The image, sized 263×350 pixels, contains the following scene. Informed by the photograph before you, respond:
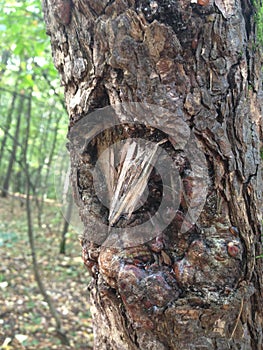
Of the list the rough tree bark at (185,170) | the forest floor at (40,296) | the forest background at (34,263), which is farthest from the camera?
the forest floor at (40,296)

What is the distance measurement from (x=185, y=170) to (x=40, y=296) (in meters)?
5.29

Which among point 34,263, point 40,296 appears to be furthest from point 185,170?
point 40,296

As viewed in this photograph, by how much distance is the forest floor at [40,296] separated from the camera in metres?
4.33

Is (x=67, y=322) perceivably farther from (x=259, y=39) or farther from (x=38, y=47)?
(x=259, y=39)

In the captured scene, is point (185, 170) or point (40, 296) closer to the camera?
point (185, 170)

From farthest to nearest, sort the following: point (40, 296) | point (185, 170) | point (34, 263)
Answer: point (40, 296) → point (34, 263) → point (185, 170)

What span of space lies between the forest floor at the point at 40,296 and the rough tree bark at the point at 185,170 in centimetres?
379

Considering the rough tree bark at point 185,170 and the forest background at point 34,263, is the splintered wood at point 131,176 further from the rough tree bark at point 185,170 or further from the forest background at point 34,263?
the forest background at point 34,263

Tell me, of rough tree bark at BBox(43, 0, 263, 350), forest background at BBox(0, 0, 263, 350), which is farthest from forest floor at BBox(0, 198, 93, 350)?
rough tree bark at BBox(43, 0, 263, 350)

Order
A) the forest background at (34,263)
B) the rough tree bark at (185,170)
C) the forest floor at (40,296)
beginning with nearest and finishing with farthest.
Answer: the rough tree bark at (185,170) < the forest background at (34,263) < the forest floor at (40,296)

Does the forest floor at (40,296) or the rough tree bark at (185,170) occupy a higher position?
the rough tree bark at (185,170)

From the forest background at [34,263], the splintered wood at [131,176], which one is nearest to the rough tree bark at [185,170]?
the splintered wood at [131,176]

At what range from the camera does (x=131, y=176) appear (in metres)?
1.06

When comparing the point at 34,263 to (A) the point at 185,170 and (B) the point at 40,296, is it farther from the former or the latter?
(A) the point at 185,170
